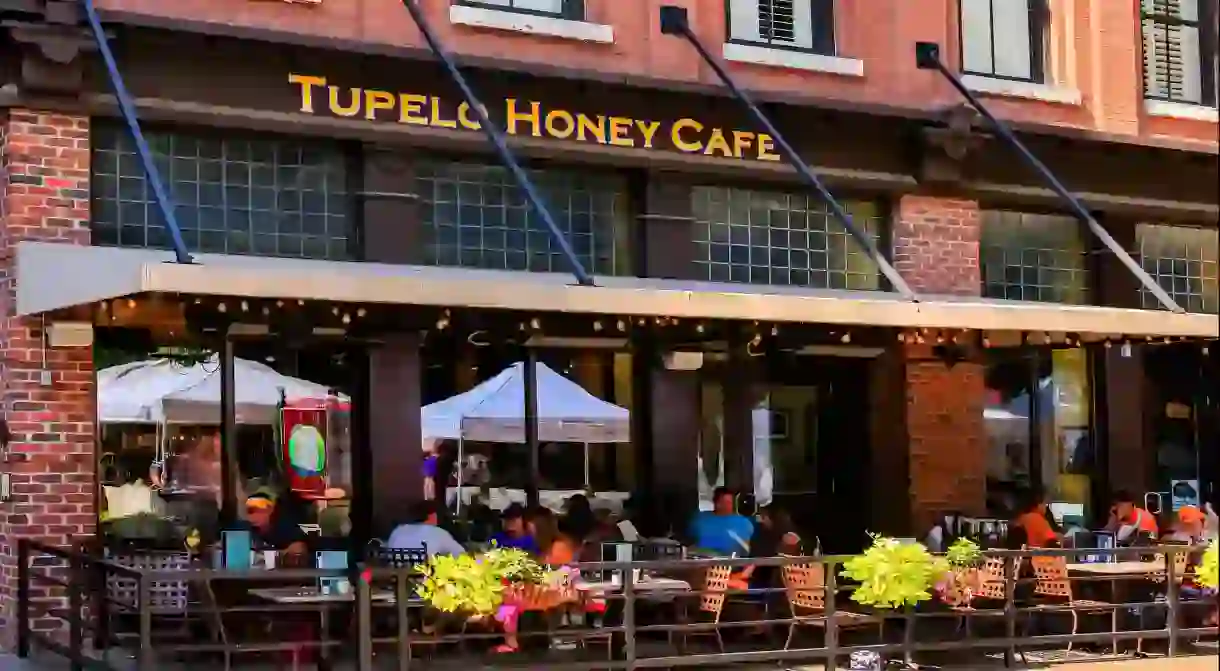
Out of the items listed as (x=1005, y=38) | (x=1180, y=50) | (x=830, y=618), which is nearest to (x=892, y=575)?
(x=830, y=618)

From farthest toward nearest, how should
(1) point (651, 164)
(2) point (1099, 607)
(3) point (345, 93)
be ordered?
(1) point (651, 164) → (3) point (345, 93) → (2) point (1099, 607)

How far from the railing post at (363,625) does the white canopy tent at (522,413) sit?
393 centimetres

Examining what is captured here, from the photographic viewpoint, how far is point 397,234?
12.9m

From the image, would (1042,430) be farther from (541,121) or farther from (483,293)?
(483,293)

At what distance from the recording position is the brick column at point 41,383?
11.3m

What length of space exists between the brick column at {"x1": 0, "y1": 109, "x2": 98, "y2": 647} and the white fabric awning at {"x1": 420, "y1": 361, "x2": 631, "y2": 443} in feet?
9.48

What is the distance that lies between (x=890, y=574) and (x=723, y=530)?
256cm

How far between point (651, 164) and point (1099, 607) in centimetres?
514

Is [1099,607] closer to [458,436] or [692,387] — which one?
[692,387]

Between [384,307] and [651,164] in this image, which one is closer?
[384,307]

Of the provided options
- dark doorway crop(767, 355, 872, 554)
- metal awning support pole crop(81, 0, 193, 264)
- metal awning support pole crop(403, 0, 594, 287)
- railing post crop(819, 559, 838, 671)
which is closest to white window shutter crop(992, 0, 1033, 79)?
dark doorway crop(767, 355, 872, 554)

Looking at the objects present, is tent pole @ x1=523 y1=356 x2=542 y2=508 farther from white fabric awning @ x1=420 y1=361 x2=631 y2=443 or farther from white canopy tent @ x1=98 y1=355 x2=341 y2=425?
white canopy tent @ x1=98 y1=355 x2=341 y2=425

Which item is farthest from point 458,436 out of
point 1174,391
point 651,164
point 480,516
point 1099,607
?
point 1174,391

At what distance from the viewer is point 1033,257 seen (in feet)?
53.7
